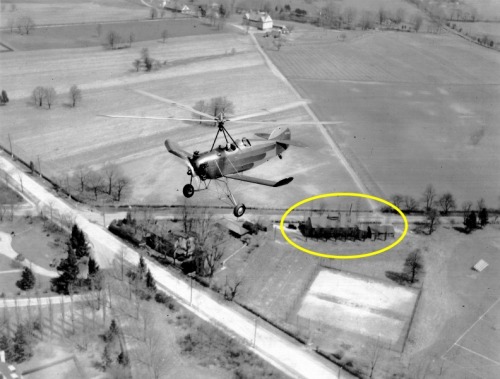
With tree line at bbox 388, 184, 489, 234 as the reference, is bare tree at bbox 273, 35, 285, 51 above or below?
above

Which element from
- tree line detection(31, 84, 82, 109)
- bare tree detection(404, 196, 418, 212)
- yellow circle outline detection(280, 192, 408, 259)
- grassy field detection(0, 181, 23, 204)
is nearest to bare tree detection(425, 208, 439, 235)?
bare tree detection(404, 196, 418, 212)

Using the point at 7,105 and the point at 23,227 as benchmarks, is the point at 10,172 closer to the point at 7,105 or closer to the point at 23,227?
the point at 23,227

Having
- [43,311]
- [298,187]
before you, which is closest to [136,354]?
[43,311]

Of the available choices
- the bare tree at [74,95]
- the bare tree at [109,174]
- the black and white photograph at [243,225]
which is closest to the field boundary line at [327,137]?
the black and white photograph at [243,225]

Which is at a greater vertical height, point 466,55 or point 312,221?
point 466,55

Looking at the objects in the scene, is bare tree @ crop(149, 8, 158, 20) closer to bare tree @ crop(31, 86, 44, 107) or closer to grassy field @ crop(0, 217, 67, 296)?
bare tree @ crop(31, 86, 44, 107)
